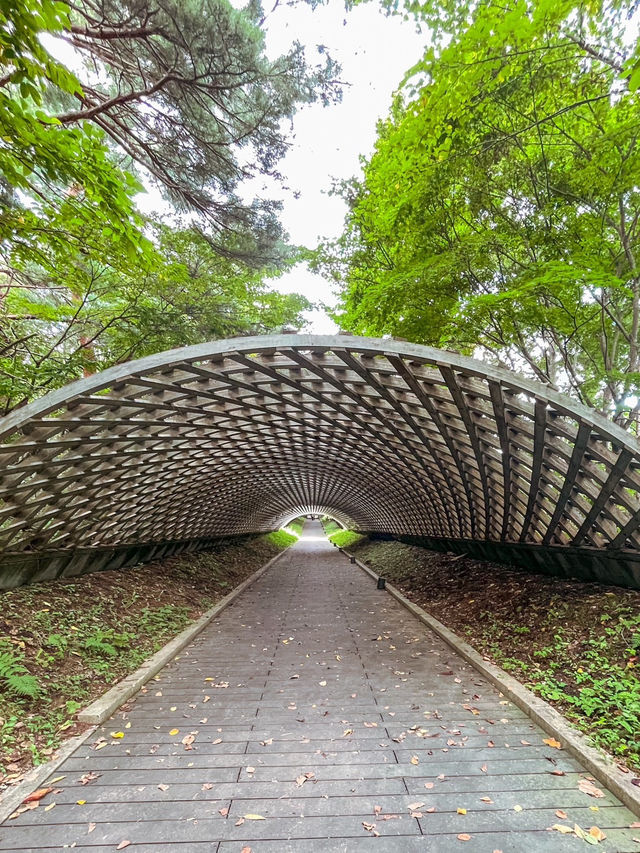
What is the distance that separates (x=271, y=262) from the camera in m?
10.6

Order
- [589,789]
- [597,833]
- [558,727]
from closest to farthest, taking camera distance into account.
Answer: [597,833] → [589,789] → [558,727]

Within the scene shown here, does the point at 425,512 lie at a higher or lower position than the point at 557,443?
lower

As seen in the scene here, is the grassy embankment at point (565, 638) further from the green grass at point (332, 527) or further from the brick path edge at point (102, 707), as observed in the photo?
the green grass at point (332, 527)

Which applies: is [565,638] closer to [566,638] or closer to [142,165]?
[566,638]

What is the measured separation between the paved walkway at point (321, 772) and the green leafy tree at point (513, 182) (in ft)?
16.7

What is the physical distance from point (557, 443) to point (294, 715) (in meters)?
5.65

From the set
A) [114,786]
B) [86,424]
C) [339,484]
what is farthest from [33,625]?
[339,484]

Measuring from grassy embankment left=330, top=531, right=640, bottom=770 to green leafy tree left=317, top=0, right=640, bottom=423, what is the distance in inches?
137

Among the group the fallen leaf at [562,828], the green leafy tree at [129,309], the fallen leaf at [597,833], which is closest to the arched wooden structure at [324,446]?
the green leafy tree at [129,309]

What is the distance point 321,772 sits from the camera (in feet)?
12.6

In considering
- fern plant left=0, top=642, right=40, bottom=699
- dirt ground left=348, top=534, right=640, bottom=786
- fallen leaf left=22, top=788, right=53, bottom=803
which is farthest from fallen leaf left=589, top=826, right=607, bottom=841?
fern plant left=0, top=642, right=40, bottom=699

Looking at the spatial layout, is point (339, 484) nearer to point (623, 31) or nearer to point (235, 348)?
point (235, 348)

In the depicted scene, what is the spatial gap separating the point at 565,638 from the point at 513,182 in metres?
8.13

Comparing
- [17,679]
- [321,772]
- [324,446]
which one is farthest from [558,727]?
[324,446]
